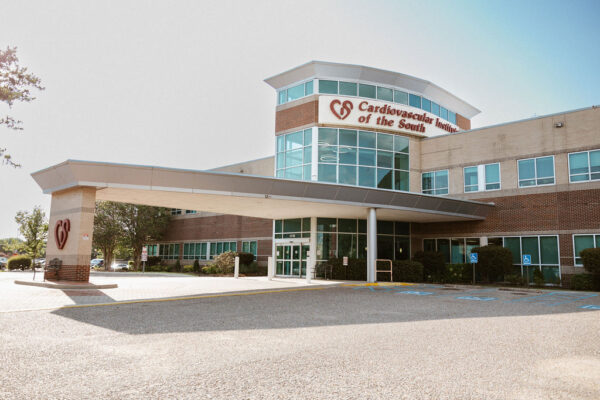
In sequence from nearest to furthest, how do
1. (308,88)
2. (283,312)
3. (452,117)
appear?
(283,312), (308,88), (452,117)

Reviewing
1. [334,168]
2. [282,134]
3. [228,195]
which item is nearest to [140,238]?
[282,134]

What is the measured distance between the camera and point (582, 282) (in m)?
23.2

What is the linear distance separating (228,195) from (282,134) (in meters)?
11.8

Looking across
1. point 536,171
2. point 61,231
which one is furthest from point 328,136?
point 61,231

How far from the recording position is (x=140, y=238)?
4953 cm

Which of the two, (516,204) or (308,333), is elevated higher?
(516,204)

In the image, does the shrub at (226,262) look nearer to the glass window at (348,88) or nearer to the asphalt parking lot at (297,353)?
the glass window at (348,88)

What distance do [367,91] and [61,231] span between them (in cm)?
1950

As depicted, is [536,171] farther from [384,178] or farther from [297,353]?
[297,353]

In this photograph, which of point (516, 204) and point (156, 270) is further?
point (156, 270)

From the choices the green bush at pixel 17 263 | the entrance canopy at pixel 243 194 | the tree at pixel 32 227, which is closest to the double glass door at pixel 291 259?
the entrance canopy at pixel 243 194

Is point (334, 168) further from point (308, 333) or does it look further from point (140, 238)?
point (140, 238)

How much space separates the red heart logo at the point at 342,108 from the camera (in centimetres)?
2931

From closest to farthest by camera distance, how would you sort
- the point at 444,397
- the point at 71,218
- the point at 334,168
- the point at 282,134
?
the point at 444,397
the point at 71,218
the point at 334,168
the point at 282,134
